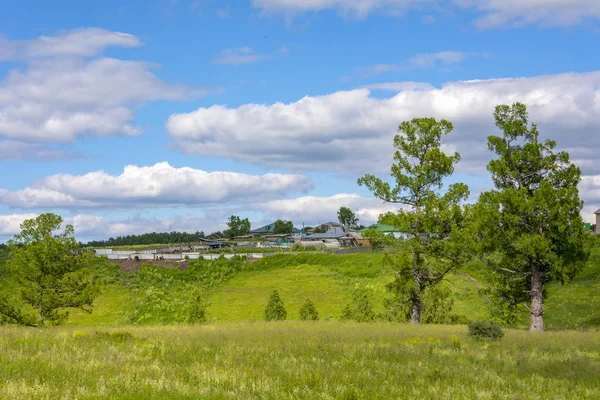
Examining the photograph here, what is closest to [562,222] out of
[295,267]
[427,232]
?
[427,232]

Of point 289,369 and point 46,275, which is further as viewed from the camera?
point 46,275

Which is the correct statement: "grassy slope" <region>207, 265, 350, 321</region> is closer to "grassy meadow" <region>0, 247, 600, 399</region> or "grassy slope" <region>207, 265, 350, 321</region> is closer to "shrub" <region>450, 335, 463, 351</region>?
"grassy meadow" <region>0, 247, 600, 399</region>

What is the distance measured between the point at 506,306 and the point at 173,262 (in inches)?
1768

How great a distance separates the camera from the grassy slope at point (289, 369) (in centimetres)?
1068

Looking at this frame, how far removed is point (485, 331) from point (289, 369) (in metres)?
12.7

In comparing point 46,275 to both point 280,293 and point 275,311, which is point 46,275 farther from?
point 280,293

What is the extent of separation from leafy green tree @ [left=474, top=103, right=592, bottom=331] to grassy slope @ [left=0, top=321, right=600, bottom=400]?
10772 millimetres

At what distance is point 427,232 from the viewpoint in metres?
34.9

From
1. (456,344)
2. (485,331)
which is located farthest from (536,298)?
(456,344)

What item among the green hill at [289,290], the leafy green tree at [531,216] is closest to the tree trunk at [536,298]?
the leafy green tree at [531,216]

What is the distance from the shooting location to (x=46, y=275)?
36094mm

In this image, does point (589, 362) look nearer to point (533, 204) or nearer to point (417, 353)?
point (417, 353)

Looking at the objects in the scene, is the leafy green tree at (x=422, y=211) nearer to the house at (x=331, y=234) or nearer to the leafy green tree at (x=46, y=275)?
the leafy green tree at (x=46, y=275)

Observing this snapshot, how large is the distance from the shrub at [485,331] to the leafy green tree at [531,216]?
800 cm
